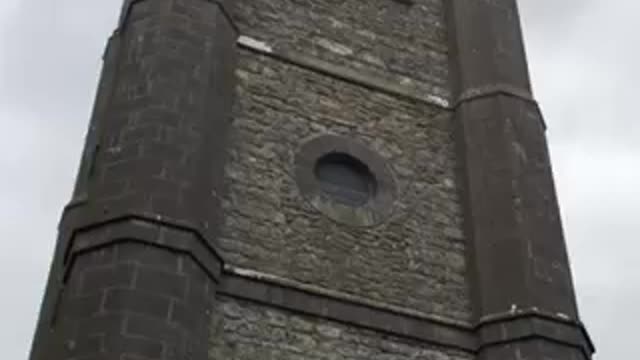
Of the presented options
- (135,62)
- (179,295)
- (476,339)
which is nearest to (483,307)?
(476,339)

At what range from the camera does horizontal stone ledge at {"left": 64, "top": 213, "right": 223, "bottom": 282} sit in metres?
9.44

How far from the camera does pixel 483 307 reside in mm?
10938

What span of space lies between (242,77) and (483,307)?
11.3 ft

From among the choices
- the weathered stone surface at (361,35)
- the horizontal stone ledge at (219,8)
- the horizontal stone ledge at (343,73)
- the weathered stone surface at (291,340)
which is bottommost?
the weathered stone surface at (291,340)

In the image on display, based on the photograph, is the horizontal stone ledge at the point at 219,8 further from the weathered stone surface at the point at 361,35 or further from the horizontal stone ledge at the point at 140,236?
the horizontal stone ledge at the point at 140,236

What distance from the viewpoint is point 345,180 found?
11773 millimetres

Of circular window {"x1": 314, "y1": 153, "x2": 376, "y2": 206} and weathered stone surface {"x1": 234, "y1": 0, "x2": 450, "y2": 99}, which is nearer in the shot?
circular window {"x1": 314, "y1": 153, "x2": 376, "y2": 206}

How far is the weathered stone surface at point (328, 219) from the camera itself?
34.9 feet

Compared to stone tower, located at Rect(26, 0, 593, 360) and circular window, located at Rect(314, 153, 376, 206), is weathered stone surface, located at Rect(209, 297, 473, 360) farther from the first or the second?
circular window, located at Rect(314, 153, 376, 206)

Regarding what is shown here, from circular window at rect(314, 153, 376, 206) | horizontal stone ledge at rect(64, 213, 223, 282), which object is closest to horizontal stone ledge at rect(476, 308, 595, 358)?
circular window at rect(314, 153, 376, 206)

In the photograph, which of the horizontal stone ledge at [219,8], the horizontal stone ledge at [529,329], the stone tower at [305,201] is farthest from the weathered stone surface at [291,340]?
the horizontal stone ledge at [219,8]

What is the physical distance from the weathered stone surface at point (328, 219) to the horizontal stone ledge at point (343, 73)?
86 millimetres

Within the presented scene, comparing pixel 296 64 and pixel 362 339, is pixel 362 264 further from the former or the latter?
pixel 296 64

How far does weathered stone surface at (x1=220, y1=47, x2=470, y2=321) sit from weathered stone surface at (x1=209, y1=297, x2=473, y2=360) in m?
0.47
